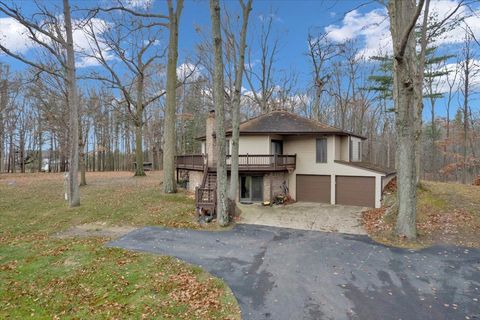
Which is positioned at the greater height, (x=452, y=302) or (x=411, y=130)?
(x=411, y=130)

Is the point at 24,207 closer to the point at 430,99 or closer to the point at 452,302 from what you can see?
the point at 452,302

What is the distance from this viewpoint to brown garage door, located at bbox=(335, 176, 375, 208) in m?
15.1

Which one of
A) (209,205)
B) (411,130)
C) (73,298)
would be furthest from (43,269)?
(411,130)

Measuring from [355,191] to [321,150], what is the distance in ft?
10.6

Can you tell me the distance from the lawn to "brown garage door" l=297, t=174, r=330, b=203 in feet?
27.4

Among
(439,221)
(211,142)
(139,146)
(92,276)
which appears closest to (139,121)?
(139,146)

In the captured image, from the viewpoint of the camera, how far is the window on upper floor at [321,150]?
16500 millimetres

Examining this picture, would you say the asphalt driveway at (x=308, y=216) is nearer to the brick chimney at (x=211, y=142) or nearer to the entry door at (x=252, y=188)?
the entry door at (x=252, y=188)

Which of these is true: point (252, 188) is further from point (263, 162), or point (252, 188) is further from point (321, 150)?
point (321, 150)

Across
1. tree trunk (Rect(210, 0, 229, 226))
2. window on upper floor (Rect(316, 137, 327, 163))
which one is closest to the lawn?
tree trunk (Rect(210, 0, 229, 226))

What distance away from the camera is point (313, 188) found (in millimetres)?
16672

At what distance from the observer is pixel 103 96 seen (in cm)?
2834

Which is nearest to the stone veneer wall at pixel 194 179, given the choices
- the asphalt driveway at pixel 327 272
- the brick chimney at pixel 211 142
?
the brick chimney at pixel 211 142

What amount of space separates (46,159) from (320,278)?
49.5m
